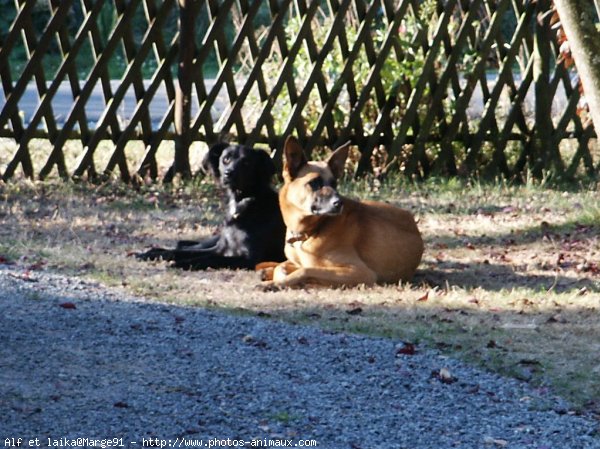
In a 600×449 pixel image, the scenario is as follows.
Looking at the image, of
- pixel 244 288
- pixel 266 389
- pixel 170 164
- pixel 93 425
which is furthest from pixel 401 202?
pixel 93 425

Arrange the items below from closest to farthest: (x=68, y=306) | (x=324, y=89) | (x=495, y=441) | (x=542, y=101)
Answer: (x=495, y=441) → (x=68, y=306) → (x=324, y=89) → (x=542, y=101)

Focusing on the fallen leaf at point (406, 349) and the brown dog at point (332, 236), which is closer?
the fallen leaf at point (406, 349)

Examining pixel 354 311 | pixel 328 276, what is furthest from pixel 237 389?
pixel 328 276

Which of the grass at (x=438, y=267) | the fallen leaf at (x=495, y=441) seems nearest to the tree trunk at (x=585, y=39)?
the grass at (x=438, y=267)

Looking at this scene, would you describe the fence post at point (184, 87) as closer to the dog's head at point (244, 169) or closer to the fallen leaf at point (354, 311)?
the dog's head at point (244, 169)

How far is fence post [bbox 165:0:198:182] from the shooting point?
10.6 m

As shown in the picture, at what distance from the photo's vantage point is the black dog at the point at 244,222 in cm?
819

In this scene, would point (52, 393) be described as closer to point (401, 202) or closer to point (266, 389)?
point (266, 389)

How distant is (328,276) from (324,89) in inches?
156

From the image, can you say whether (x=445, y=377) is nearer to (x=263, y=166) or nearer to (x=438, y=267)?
(x=438, y=267)

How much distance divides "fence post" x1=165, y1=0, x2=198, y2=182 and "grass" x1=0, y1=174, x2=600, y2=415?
27 centimetres

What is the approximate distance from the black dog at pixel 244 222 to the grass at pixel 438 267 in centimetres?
14

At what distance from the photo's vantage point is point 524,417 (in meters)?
5.13

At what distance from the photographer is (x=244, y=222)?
327 inches
